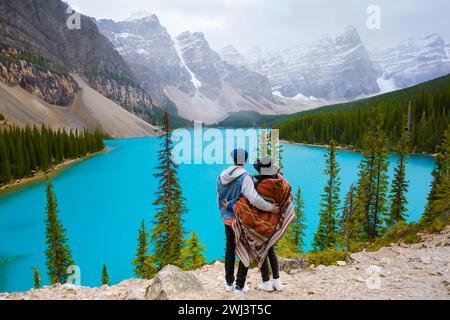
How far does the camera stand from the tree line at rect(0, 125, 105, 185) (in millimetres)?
53312

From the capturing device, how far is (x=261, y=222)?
17.7 feet

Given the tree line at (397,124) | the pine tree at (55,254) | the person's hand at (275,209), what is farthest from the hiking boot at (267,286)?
the tree line at (397,124)

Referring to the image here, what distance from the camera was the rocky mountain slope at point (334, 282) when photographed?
5.29 meters

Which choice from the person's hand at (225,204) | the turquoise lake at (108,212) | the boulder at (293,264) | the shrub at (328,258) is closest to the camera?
the person's hand at (225,204)

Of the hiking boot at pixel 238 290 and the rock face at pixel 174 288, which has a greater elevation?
the rock face at pixel 174 288

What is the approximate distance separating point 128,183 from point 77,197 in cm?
945

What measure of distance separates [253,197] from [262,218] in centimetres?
52

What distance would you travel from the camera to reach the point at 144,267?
691 inches

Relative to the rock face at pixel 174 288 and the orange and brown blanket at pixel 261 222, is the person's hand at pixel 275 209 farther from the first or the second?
the rock face at pixel 174 288

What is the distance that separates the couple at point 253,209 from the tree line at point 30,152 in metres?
59.0

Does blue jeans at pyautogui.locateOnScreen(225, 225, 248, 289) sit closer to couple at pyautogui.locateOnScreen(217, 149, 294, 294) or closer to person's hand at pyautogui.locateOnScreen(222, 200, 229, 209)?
couple at pyautogui.locateOnScreen(217, 149, 294, 294)

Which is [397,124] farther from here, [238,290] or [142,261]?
[238,290]
